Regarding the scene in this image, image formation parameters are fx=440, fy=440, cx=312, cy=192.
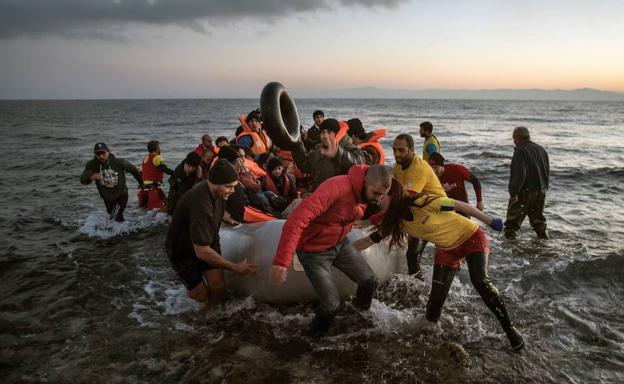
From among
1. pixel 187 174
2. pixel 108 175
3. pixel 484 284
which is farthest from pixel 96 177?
pixel 484 284

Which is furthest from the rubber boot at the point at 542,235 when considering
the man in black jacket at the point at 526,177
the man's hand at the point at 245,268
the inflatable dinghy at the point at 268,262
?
the man's hand at the point at 245,268

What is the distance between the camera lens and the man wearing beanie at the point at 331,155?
5.77m

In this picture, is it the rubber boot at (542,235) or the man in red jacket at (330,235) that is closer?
the man in red jacket at (330,235)

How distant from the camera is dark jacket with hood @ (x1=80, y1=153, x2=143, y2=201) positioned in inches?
313

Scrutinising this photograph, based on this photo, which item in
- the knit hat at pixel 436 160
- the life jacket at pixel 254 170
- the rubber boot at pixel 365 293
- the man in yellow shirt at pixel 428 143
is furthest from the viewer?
the man in yellow shirt at pixel 428 143

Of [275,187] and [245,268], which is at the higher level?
[275,187]

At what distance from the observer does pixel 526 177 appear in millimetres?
7812

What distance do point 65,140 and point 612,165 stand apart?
108 feet

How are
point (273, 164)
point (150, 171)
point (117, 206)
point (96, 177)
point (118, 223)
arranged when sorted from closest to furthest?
point (273, 164)
point (96, 177)
point (117, 206)
point (118, 223)
point (150, 171)

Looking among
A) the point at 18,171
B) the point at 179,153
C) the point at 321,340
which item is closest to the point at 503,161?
the point at 179,153

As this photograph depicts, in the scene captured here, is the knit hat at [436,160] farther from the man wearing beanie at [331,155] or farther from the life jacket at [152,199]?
the life jacket at [152,199]

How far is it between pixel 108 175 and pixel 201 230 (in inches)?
180

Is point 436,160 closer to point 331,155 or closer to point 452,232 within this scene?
point 331,155

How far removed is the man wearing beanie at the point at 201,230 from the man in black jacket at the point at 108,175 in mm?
3989
